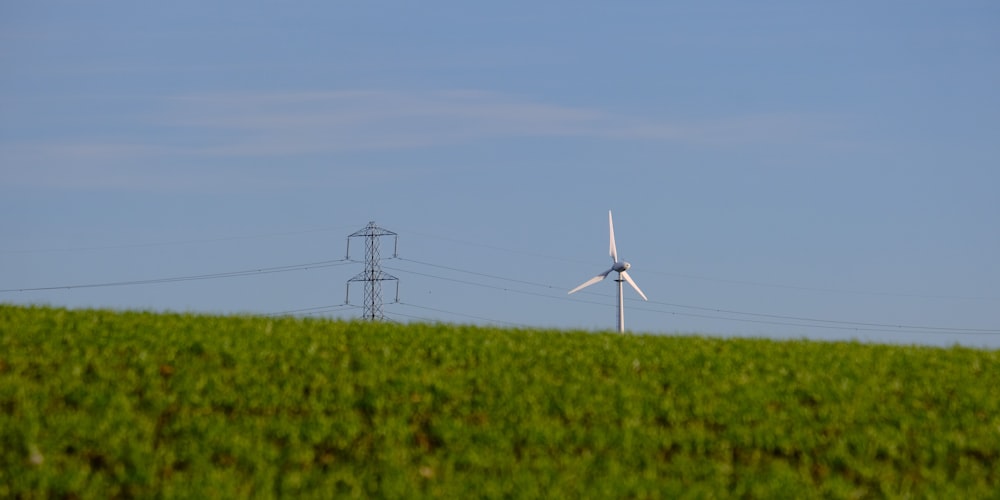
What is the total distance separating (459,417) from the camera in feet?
58.3

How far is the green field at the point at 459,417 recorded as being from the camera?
15555 millimetres

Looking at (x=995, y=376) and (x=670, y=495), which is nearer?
(x=670, y=495)

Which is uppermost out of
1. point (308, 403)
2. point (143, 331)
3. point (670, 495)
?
point (143, 331)

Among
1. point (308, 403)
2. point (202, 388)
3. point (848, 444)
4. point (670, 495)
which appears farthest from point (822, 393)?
point (202, 388)

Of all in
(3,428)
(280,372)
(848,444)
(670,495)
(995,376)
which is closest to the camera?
(670,495)

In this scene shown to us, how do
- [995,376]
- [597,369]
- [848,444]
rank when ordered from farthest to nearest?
[995,376], [597,369], [848,444]

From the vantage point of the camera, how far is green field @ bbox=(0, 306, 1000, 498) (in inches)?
612

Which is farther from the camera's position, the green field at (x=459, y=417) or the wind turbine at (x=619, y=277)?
the wind turbine at (x=619, y=277)

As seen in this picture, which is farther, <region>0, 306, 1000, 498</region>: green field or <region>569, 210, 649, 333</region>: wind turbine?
<region>569, 210, 649, 333</region>: wind turbine

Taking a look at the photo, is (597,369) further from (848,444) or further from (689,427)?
(848,444)

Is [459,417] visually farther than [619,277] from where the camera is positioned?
No

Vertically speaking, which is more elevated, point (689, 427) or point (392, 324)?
point (392, 324)

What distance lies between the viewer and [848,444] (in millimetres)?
17844

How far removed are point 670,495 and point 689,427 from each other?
9.40 ft
